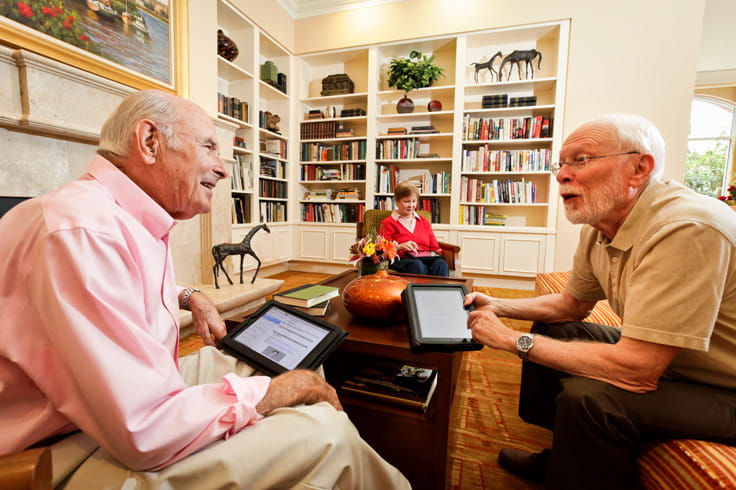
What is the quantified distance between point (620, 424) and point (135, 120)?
129 cm

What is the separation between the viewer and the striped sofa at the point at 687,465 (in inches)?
25.1

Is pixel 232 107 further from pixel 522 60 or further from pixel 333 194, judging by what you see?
pixel 522 60

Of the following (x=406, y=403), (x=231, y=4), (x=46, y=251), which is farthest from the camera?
(x=231, y=4)

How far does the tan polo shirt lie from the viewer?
0.74m

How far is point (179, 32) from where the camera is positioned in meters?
2.75

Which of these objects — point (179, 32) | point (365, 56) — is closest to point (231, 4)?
point (179, 32)

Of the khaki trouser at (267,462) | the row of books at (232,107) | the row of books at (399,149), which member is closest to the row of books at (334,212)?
the row of books at (399,149)

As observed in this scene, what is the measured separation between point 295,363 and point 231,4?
395 centimetres

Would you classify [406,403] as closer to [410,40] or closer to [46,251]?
[46,251]

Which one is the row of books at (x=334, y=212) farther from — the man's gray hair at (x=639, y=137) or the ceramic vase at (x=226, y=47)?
the man's gray hair at (x=639, y=137)

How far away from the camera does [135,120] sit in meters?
0.76

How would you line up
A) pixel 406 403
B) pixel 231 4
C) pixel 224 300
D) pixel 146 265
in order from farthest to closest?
1. pixel 231 4
2. pixel 224 300
3. pixel 406 403
4. pixel 146 265

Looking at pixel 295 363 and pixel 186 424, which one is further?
pixel 295 363

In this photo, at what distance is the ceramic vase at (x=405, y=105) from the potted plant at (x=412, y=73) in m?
0.11
